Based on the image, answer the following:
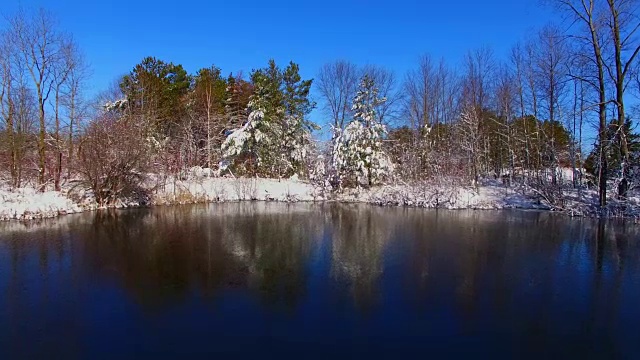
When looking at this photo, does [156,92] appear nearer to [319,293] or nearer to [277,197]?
[277,197]

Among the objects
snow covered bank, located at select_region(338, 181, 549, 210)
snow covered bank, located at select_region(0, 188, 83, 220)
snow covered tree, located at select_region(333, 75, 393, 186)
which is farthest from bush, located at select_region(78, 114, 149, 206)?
snow covered bank, located at select_region(338, 181, 549, 210)

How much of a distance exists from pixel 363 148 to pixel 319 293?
2014cm

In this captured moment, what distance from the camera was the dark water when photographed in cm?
612

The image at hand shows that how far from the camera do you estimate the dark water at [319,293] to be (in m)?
6.12

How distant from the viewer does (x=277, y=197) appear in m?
27.7

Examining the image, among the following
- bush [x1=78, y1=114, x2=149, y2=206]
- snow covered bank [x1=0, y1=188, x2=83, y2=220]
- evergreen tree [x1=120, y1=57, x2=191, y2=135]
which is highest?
evergreen tree [x1=120, y1=57, x2=191, y2=135]

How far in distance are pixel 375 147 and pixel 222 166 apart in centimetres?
1171

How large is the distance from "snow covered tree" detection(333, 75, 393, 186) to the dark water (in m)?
12.2

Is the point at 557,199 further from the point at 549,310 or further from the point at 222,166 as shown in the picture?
the point at 222,166

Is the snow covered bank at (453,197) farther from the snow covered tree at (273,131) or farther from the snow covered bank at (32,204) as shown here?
the snow covered bank at (32,204)

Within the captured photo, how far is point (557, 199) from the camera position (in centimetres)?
2098

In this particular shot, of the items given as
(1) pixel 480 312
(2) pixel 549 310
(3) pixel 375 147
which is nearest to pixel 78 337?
(1) pixel 480 312

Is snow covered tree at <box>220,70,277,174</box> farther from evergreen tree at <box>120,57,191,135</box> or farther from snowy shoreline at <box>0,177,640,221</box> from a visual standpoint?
evergreen tree at <box>120,57,191,135</box>

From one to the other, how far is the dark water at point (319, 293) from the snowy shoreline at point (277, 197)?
12.9 ft
